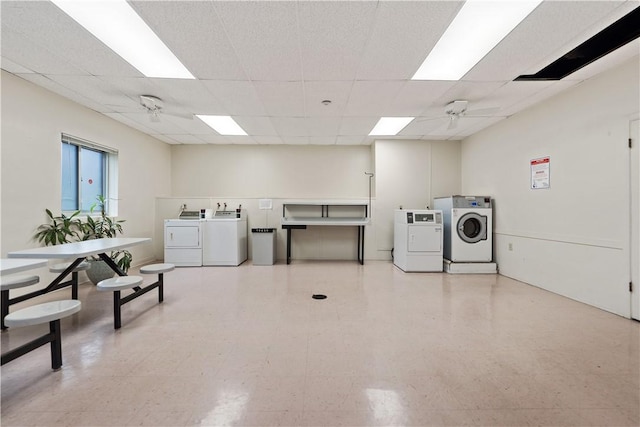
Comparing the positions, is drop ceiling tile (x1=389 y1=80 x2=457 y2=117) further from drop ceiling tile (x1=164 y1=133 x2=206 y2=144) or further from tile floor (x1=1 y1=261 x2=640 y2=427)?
drop ceiling tile (x1=164 y1=133 x2=206 y2=144)

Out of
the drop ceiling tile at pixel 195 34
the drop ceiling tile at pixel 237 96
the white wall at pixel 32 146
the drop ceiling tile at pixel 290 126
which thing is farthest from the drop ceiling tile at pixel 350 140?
the white wall at pixel 32 146

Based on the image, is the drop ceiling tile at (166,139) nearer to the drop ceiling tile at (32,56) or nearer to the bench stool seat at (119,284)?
the drop ceiling tile at (32,56)

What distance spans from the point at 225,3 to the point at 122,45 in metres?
1.29

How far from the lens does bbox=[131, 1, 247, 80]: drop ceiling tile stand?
1964 millimetres

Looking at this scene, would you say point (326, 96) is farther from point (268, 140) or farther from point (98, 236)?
point (98, 236)

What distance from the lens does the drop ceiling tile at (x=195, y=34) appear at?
1.96 meters

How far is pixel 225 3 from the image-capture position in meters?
1.92

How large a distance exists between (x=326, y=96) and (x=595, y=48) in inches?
110

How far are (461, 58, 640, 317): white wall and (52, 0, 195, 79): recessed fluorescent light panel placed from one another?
4.73m

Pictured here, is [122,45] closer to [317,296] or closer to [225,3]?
[225,3]

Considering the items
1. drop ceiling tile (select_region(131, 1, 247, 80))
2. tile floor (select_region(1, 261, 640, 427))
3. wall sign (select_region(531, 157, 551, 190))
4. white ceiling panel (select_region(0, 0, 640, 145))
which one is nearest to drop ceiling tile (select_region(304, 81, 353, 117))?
white ceiling panel (select_region(0, 0, 640, 145))

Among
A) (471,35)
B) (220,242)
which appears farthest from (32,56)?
(471,35)

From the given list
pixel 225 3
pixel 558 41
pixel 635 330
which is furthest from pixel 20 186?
pixel 635 330

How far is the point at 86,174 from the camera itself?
4.13 meters
